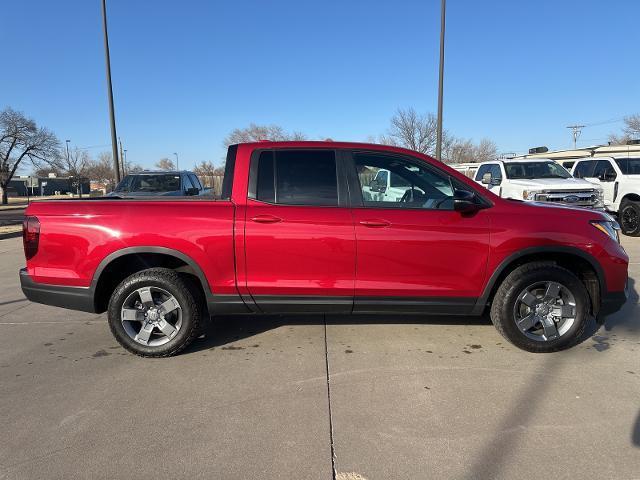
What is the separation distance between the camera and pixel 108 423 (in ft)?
9.22

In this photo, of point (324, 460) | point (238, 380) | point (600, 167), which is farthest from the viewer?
point (600, 167)

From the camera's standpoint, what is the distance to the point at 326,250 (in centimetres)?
357

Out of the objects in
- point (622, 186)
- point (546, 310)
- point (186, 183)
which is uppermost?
point (186, 183)

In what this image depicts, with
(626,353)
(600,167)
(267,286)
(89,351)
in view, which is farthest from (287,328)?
(600,167)

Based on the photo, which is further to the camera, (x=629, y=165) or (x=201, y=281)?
(x=629, y=165)

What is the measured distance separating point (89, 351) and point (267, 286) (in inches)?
71.7

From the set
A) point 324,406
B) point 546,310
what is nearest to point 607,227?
point 546,310

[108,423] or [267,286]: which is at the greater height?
[267,286]

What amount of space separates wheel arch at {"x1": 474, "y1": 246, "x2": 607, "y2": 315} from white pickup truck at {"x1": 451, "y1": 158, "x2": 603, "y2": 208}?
5979 mm

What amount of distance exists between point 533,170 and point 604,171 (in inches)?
93.1

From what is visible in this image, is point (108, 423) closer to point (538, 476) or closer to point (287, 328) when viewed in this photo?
point (287, 328)

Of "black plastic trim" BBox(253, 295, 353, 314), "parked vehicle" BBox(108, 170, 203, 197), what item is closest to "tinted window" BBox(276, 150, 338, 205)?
"black plastic trim" BBox(253, 295, 353, 314)

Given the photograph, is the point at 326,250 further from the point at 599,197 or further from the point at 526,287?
the point at 599,197

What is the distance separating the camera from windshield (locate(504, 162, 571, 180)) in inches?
422
